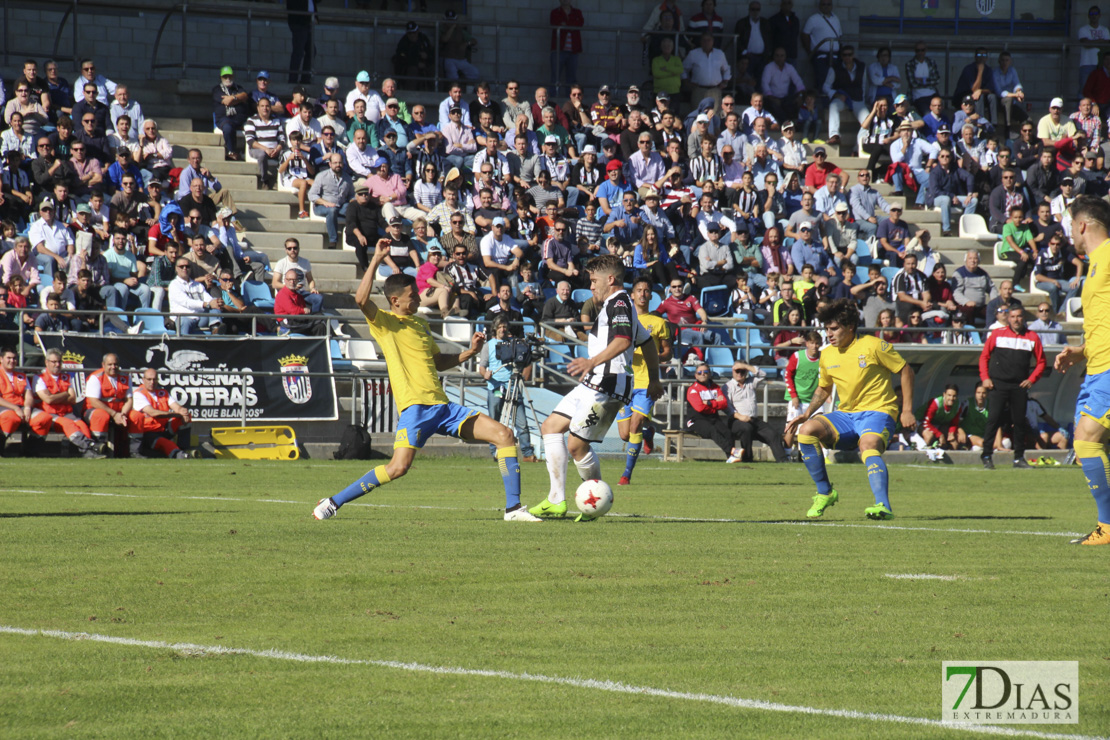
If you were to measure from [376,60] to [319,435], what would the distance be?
1293 centimetres

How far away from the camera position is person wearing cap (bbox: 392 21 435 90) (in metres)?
30.6

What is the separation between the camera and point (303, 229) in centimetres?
2594

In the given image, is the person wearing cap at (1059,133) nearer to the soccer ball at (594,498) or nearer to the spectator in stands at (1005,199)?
the spectator in stands at (1005,199)

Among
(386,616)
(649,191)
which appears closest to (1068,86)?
(649,191)

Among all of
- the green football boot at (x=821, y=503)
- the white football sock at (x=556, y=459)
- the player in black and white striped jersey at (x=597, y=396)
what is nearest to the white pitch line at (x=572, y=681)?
the player in black and white striped jersey at (x=597, y=396)

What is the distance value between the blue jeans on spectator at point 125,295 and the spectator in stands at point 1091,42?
24.0 metres

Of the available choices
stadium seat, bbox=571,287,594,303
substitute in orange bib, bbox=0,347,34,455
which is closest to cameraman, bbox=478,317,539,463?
stadium seat, bbox=571,287,594,303

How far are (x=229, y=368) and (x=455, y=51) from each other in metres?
12.7

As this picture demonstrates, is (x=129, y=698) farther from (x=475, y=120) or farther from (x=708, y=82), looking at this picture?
(x=708, y=82)

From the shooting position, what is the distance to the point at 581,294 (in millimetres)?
25344

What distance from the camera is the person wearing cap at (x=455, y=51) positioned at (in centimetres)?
3109

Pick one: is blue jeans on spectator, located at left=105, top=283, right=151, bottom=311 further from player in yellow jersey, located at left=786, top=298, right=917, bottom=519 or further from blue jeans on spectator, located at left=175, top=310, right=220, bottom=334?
player in yellow jersey, located at left=786, top=298, right=917, bottom=519

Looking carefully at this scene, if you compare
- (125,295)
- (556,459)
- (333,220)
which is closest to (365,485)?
(556,459)

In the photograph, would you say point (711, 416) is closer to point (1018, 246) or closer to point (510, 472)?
point (1018, 246)
